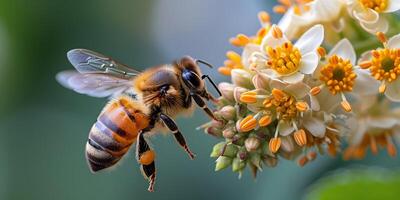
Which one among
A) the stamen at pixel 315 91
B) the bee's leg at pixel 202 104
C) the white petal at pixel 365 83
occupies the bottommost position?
the white petal at pixel 365 83

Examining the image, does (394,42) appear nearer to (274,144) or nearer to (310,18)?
(310,18)

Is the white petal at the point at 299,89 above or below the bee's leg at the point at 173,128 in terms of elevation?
below

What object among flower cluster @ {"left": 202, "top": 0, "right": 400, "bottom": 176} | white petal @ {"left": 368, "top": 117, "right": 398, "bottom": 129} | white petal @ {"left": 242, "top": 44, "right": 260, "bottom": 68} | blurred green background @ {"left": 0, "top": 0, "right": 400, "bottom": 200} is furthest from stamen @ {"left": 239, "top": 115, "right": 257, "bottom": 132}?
blurred green background @ {"left": 0, "top": 0, "right": 400, "bottom": 200}

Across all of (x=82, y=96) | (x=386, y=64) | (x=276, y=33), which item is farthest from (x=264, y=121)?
(x=82, y=96)

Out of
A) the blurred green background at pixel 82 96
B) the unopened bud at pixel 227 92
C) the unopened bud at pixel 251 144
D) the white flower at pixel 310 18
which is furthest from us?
the blurred green background at pixel 82 96

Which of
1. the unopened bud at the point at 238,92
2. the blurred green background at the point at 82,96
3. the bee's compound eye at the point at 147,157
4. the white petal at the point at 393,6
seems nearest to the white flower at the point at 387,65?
the white petal at the point at 393,6

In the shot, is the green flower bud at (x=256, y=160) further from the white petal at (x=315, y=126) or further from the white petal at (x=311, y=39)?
the white petal at (x=311, y=39)
